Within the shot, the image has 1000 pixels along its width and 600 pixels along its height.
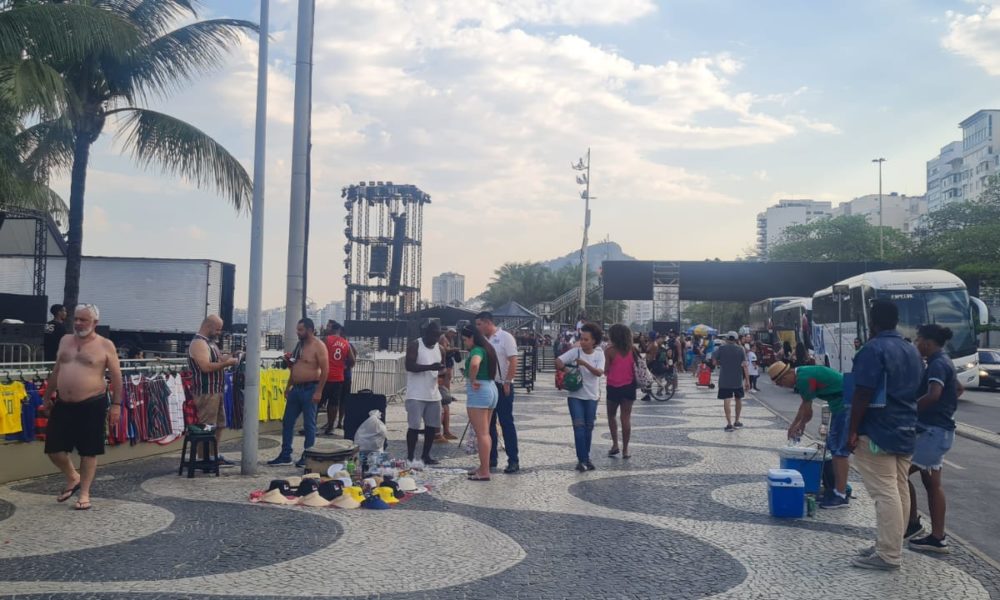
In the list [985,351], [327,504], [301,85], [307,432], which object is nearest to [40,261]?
[301,85]

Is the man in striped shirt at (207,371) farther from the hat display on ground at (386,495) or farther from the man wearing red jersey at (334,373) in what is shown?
the man wearing red jersey at (334,373)

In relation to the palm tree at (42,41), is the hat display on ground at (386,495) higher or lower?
lower

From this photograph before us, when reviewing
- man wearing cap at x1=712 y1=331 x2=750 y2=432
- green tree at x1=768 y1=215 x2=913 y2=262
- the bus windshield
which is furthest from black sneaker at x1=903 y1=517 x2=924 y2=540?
green tree at x1=768 y1=215 x2=913 y2=262

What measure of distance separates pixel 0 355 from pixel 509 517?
15.2 m

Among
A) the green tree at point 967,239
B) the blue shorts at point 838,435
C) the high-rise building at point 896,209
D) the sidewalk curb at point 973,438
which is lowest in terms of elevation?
the sidewalk curb at point 973,438

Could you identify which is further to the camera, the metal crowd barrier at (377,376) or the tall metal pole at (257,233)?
the metal crowd barrier at (377,376)

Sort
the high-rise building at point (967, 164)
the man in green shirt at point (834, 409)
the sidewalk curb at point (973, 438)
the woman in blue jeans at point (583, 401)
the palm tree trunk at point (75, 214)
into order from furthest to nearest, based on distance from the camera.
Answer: the high-rise building at point (967, 164), the palm tree trunk at point (75, 214), the woman in blue jeans at point (583, 401), the man in green shirt at point (834, 409), the sidewalk curb at point (973, 438)

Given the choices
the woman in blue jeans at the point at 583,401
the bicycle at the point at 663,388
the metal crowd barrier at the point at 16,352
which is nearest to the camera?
the woman in blue jeans at the point at 583,401

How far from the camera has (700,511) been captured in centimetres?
764

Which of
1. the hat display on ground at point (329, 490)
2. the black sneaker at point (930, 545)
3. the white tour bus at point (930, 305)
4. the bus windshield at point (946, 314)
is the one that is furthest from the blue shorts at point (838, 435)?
the bus windshield at point (946, 314)

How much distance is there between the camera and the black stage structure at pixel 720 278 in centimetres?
4756

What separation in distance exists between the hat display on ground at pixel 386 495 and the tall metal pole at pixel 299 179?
4.89 metres

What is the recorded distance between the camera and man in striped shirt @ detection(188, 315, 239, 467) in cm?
931

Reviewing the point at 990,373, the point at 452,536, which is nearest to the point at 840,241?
the point at 990,373
